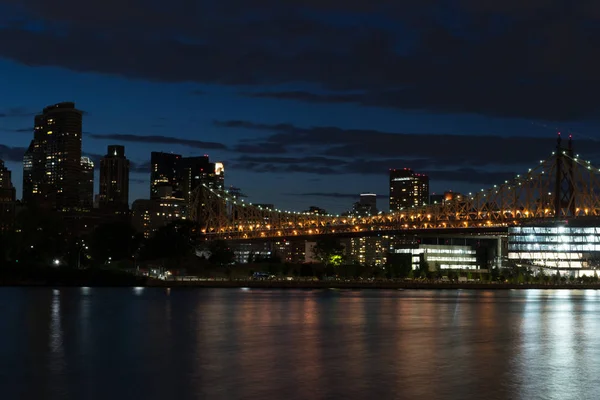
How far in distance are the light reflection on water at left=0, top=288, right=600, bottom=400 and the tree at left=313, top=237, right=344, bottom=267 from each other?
86680mm

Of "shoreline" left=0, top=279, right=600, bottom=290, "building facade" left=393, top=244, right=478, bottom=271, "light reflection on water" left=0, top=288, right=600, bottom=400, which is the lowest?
"light reflection on water" left=0, top=288, right=600, bottom=400

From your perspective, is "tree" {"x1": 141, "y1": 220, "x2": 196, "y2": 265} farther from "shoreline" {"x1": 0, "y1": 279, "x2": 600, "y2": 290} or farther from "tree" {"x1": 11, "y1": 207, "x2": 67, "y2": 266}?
"tree" {"x1": 11, "y1": 207, "x2": 67, "y2": 266}

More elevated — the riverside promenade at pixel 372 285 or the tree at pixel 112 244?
the tree at pixel 112 244

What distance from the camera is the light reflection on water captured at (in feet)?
88.3

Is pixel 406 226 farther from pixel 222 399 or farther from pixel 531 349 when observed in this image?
pixel 222 399

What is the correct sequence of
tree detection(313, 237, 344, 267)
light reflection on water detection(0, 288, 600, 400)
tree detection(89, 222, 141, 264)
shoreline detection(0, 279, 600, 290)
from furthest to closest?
tree detection(313, 237, 344, 267), tree detection(89, 222, 141, 264), shoreline detection(0, 279, 600, 290), light reflection on water detection(0, 288, 600, 400)

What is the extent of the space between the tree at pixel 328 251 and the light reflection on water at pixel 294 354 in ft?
284

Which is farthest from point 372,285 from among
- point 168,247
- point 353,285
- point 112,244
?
point 112,244

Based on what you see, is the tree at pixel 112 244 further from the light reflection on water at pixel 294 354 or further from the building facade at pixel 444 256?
the light reflection on water at pixel 294 354

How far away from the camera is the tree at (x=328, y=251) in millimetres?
147750

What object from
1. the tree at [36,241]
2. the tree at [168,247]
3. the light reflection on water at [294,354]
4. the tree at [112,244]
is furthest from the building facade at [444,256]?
the light reflection on water at [294,354]

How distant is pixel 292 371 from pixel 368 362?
3.70 m

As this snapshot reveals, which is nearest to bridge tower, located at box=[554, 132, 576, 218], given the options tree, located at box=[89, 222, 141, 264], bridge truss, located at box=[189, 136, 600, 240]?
bridge truss, located at box=[189, 136, 600, 240]

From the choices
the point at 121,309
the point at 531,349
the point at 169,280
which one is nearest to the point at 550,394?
the point at 531,349
